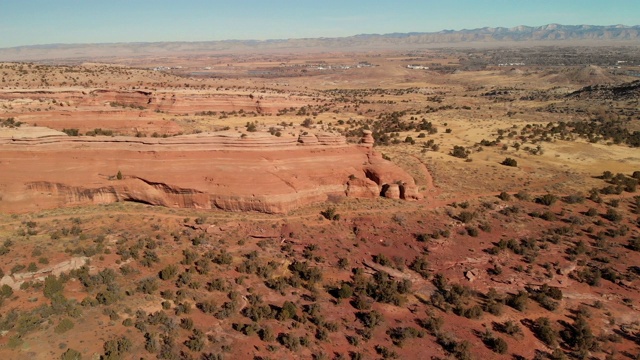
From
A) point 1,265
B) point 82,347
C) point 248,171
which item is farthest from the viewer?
point 248,171

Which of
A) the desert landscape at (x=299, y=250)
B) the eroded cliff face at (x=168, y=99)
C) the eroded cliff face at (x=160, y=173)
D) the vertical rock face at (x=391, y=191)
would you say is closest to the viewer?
the desert landscape at (x=299, y=250)

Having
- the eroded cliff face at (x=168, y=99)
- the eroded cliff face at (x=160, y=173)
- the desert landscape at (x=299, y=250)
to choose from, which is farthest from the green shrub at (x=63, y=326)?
the eroded cliff face at (x=168, y=99)

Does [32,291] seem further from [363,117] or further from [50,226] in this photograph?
[363,117]

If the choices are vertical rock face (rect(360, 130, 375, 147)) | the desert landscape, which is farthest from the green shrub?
vertical rock face (rect(360, 130, 375, 147))

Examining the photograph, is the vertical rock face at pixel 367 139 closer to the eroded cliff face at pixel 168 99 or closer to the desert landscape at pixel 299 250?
the desert landscape at pixel 299 250

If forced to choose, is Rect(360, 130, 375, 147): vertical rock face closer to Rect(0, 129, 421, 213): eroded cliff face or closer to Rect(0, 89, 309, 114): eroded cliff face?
Rect(0, 129, 421, 213): eroded cliff face

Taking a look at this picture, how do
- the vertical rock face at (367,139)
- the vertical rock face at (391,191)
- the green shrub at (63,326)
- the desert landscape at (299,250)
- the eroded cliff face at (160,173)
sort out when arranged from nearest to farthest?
the green shrub at (63,326), the desert landscape at (299,250), the eroded cliff face at (160,173), the vertical rock face at (391,191), the vertical rock face at (367,139)

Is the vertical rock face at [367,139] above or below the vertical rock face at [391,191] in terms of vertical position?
above

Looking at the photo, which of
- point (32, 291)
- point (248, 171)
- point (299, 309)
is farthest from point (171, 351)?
point (248, 171)

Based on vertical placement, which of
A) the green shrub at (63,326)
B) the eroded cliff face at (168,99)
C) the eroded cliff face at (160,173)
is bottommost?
the green shrub at (63,326)
